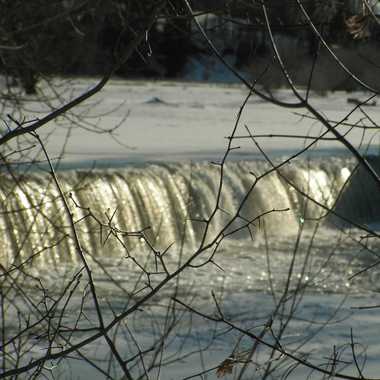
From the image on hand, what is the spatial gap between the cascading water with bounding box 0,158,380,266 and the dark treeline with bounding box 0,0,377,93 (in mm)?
910

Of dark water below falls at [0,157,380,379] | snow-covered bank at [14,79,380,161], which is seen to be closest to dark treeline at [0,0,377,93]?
snow-covered bank at [14,79,380,161]

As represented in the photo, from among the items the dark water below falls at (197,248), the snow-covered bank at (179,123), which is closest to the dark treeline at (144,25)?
the snow-covered bank at (179,123)

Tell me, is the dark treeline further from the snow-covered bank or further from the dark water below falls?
the dark water below falls

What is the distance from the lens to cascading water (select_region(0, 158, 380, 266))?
757 cm

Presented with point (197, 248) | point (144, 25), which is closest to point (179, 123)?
point (197, 248)

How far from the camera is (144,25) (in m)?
2.11

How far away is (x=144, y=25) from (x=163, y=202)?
676 cm

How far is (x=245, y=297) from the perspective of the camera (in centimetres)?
681

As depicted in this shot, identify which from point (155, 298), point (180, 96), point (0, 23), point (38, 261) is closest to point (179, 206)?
point (38, 261)

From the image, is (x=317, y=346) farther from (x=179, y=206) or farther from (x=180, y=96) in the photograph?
(x=180, y=96)

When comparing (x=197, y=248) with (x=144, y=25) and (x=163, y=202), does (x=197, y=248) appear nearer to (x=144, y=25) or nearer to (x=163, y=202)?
(x=163, y=202)

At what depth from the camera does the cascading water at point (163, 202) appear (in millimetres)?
7574

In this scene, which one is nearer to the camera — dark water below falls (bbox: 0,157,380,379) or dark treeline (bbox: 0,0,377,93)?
dark treeline (bbox: 0,0,377,93)

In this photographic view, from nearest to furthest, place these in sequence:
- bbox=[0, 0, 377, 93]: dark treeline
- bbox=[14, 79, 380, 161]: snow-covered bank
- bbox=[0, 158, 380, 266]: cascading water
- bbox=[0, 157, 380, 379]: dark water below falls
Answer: bbox=[0, 0, 377, 93]: dark treeline, bbox=[0, 157, 380, 379]: dark water below falls, bbox=[0, 158, 380, 266]: cascading water, bbox=[14, 79, 380, 161]: snow-covered bank
